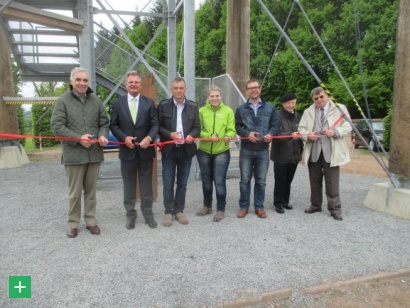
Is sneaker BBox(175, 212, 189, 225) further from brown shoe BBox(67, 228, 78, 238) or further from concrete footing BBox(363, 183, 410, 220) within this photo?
concrete footing BBox(363, 183, 410, 220)

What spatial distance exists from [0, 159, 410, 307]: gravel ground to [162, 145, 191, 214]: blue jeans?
333mm

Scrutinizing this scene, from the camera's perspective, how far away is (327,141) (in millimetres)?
4789

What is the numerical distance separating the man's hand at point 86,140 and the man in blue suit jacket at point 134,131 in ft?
1.20

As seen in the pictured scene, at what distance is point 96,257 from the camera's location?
11.6ft

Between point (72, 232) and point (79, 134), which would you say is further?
point (72, 232)

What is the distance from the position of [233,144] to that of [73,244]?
6.19 meters

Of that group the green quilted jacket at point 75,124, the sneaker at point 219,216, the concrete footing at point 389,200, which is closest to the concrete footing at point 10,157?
the green quilted jacket at point 75,124

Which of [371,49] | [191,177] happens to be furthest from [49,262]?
[371,49]

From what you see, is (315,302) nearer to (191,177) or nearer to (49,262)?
(49,262)

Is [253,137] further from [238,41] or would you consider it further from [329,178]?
[238,41]

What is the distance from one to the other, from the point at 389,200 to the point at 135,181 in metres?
3.58

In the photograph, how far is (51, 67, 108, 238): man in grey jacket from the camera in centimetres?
393

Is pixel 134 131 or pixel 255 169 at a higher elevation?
pixel 134 131

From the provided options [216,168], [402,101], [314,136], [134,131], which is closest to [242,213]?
[216,168]
